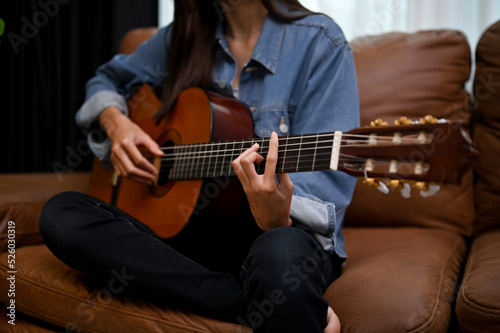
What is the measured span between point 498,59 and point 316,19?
0.53m

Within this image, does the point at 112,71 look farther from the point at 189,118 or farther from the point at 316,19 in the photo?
the point at 316,19

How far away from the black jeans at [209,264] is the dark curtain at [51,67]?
3.76 feet

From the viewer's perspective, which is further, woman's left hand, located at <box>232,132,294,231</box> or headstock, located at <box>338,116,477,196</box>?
woman's left hand, located at <box>232,132,294,231</box>

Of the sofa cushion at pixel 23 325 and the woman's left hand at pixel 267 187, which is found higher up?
the woman's left hand at pixel 267 187

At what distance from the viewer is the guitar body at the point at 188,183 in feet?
3.35

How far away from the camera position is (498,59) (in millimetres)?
1307

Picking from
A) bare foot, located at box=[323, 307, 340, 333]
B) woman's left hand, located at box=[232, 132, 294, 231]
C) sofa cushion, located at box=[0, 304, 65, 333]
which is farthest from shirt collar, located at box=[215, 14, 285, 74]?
sofa cushion, located at box=[0, 304, 65, 333]

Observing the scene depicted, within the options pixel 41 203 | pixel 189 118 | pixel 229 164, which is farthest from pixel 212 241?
pixel 41 203

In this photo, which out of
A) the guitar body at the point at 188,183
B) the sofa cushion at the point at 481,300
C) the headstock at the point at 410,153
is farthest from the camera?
the guitar body at the point at 188,183

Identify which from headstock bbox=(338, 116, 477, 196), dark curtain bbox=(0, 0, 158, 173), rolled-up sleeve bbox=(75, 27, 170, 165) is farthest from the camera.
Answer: dark curtain bbox=(0, 0, 158, 173)

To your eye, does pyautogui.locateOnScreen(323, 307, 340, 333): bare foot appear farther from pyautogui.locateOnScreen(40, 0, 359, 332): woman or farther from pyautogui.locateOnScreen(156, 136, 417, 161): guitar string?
pyautogui.locateOnScreen(156, 136, 417, 161): guitar string

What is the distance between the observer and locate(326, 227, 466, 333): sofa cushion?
779 mm

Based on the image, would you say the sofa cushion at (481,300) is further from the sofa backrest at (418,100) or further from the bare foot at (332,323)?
the sofa backrest at (418,100)

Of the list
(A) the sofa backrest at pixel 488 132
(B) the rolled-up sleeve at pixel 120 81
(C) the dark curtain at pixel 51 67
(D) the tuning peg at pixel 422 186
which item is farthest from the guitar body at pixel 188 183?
(C) the dark curtain at pixel 51 67
